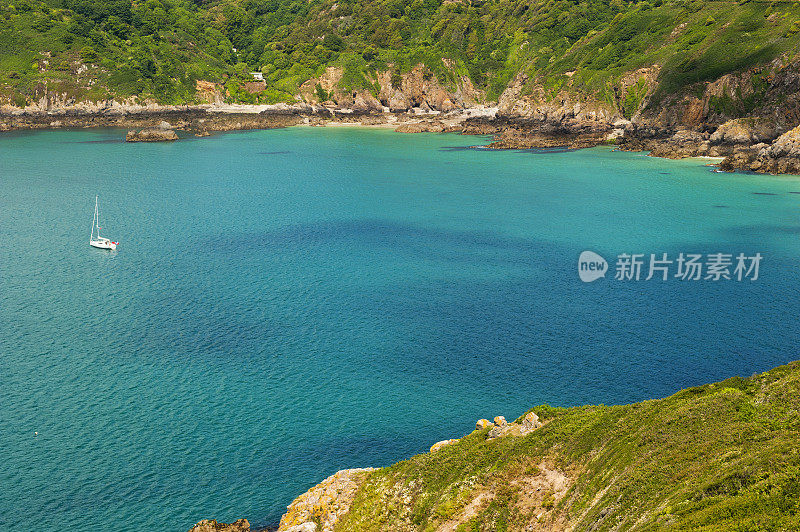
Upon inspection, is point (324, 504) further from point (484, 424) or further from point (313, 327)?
point (313, 327)

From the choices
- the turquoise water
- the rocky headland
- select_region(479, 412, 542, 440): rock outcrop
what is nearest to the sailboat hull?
the turquoise water

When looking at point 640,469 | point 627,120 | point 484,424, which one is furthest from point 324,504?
point 627,120

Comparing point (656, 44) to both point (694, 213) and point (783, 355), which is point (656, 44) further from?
point (783, 355)

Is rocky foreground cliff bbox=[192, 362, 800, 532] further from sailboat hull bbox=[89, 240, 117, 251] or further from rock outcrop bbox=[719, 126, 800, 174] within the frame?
rock outcrop bbox=[719, 126, 800, 174]

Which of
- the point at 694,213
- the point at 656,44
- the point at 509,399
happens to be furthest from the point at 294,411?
the point at 656,44

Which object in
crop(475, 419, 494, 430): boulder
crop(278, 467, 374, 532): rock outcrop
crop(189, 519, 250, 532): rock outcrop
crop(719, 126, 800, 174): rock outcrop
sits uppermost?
crop(719, 126, 800, 174): rock outcrop

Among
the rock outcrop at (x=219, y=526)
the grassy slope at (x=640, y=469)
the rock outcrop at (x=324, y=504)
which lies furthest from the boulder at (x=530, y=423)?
the rock outcrop at (x=219, y=526)
